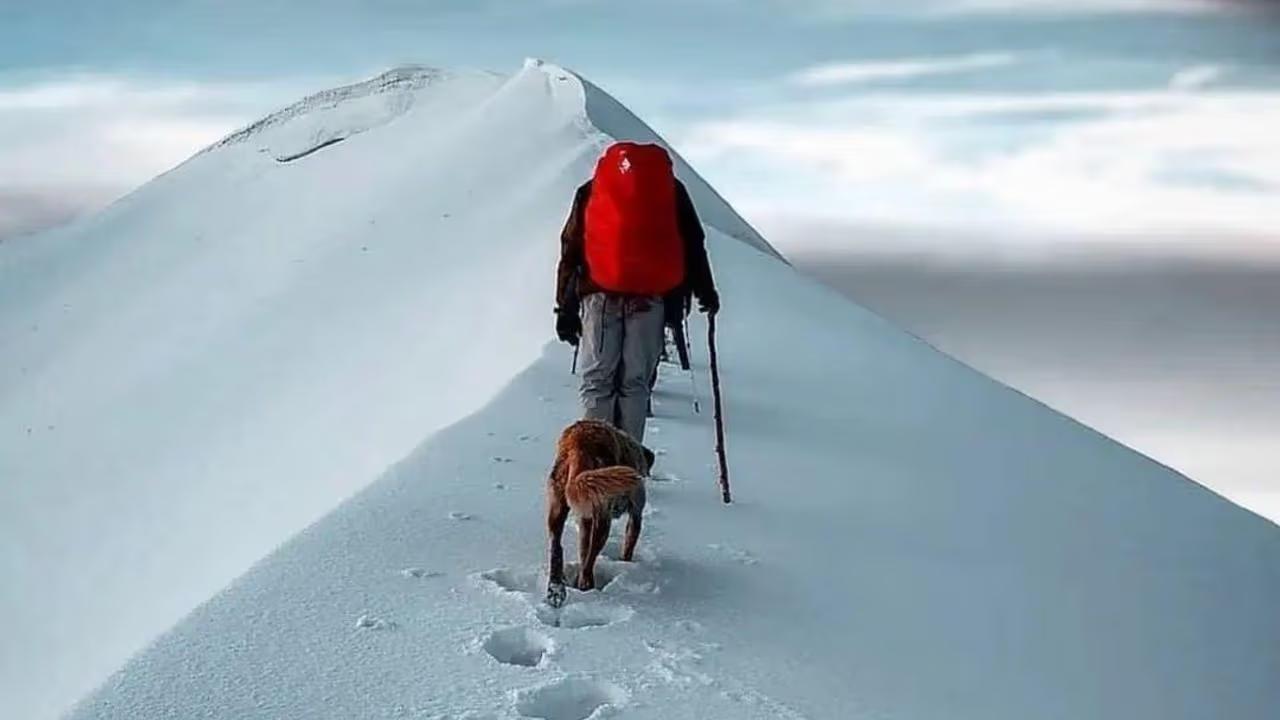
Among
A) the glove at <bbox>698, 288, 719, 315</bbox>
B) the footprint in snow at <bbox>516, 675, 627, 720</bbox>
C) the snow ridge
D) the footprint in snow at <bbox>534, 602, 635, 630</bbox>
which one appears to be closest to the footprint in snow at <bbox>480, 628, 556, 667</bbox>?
the footprint in snow at <bbox>534, 602, 635, 630</bbox>

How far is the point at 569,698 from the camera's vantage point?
4.46 m

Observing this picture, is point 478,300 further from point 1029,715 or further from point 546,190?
point 1029,715

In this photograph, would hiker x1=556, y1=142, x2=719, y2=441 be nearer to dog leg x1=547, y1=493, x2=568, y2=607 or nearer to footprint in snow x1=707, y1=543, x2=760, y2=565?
footprint in snow x1=707, y1=543, x2=760, y2=565

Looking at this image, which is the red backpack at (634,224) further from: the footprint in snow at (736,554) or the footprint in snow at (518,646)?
the footprint in snow at (518,646)

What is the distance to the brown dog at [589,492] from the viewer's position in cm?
508

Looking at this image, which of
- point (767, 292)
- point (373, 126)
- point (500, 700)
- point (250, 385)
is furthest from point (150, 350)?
point (500, 700)

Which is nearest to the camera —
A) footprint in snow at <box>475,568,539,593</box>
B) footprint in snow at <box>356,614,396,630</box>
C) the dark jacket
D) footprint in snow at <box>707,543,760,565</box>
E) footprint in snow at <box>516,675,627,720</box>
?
footprint in snow at <box>516,675,627,720</box>

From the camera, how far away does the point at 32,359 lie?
23.4 metres

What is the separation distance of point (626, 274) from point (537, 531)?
130cm

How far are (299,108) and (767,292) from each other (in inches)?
1043

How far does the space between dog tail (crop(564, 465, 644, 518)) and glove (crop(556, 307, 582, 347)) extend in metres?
1.66

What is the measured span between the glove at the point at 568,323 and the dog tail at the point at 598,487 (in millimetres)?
1663

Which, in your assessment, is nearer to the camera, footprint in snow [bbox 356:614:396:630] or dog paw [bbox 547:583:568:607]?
footprint in snow [bbox 356:614:396:630]

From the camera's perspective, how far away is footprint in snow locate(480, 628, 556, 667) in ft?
15.6
